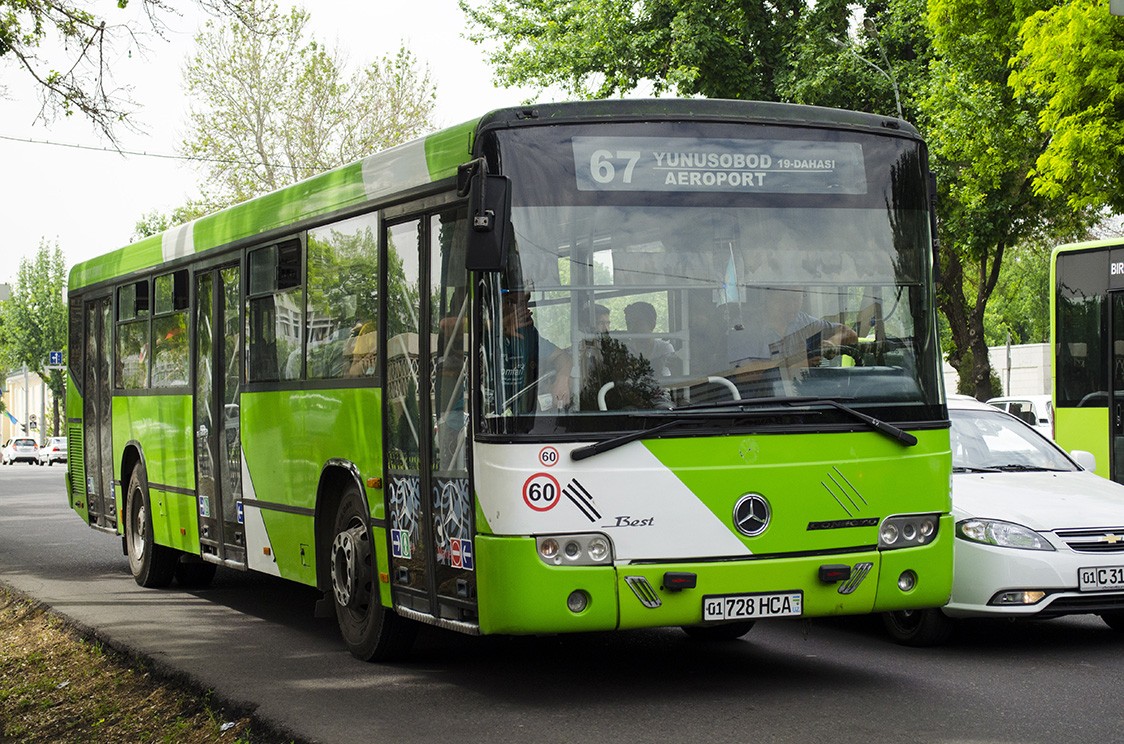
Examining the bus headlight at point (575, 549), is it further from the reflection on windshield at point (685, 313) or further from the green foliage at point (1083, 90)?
the green foliage at point (1083, 90)

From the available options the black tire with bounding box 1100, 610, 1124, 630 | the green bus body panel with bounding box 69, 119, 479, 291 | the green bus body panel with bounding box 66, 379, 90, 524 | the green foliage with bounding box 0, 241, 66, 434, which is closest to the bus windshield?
the green bus body panel with bounding box 69, 119, 479, 291

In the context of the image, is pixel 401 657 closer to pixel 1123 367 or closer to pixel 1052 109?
pixel 1123 367

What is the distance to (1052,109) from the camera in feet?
65.4

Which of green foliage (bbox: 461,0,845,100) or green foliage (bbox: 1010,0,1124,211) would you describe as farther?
green foliage (bbox: 461,0,845,100)

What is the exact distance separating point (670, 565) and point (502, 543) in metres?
0.80

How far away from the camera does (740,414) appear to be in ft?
24.7

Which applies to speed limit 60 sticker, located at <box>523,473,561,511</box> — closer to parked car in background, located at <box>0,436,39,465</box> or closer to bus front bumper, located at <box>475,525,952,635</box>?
bus front bumper, located at <box>475,525,952,635</box>

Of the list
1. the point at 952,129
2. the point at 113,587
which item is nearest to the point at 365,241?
the point at 113,587

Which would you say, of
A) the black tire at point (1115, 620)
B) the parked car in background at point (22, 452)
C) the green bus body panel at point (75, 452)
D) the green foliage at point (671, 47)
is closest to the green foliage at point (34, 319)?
the parked car in background at point (22, 452)

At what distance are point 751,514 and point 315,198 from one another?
3958 mm

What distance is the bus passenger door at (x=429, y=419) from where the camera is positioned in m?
7.86

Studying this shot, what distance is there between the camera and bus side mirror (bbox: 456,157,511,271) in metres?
7.30

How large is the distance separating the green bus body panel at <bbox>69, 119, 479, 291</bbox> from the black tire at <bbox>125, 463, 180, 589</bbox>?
6.44 ft

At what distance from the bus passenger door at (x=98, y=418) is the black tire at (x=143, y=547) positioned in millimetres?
490
